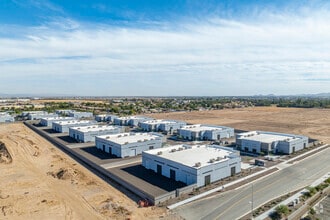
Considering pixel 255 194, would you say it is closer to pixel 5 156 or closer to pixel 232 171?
pixel 232 171

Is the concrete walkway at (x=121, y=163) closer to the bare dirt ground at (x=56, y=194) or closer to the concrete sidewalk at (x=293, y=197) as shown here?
the bare dirt ground at (x=56, y=194)

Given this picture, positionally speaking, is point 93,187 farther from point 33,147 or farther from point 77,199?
point 33,147

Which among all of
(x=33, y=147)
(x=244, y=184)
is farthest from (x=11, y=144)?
(x=244, y=184)

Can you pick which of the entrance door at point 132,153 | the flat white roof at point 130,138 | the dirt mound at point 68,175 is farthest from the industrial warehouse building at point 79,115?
the dirt mound at point 68,175

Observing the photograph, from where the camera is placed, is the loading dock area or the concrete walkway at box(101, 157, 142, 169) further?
the concrete walkway at box(101, 157, 142, 169)

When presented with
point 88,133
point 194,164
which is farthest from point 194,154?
point 88,133

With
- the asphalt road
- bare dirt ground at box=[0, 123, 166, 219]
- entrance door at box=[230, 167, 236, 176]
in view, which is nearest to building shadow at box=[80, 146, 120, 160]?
bare dirt ground at box=[0, 123, 166, 219]

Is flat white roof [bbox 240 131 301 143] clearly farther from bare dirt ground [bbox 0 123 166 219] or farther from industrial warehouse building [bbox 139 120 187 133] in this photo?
bare dirt ground [bbox 0 123 166 219]
